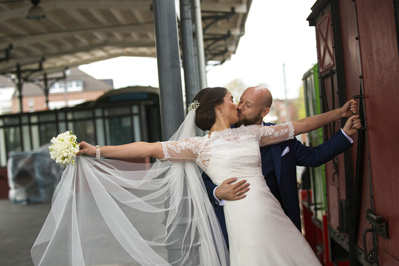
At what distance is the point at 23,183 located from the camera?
50.6 feet

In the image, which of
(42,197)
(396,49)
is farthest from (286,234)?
(42,197)

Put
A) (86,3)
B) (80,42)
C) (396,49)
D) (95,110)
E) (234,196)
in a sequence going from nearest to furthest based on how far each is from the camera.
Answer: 1. (396,49)
2. (234,196)
3. (86,3)
4. (95,110)
5. (80,42)

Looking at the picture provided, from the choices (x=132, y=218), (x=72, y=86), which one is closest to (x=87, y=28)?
(x=132, y=218)

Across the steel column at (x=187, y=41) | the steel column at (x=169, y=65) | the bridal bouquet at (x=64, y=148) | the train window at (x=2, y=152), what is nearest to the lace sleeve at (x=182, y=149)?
the bridal bouquet at (x=64, y=148)

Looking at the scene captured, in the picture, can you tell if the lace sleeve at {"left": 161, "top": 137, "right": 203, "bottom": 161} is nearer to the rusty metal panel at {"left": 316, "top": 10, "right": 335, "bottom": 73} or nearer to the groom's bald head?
the groom's bald head

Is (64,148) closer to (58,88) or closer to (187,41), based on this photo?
(187,41)

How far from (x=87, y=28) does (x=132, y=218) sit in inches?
590

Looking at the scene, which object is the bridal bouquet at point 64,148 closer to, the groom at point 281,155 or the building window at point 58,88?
the groom at point 281,155

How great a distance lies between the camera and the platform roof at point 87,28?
14250 millimetres

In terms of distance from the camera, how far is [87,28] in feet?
57.6

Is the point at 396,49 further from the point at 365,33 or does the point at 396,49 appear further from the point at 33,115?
the point at 33,115

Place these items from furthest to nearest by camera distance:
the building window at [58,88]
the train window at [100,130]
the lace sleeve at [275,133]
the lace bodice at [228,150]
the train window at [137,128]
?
the building window at [58,88]
the train window at [100,130]
the train window at [137,128]
the lace sleeve at [275,133]
the lace bodice at [228,150]

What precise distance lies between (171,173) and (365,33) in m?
1.69

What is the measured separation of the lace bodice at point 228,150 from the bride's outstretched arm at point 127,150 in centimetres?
9
